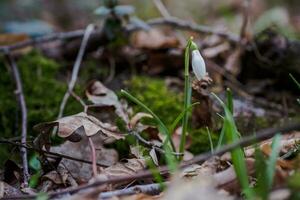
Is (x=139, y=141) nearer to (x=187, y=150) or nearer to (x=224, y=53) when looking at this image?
(x=187, y=150)

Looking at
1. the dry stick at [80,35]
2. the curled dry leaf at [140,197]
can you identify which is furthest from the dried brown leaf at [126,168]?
the dry stick at [80,35]

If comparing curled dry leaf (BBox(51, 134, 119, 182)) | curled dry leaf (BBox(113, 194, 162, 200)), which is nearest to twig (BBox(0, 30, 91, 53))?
curled dry leaf (BBox(51, 134, 119, 182))

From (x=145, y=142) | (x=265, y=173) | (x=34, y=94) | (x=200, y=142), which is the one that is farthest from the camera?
(x=34, y=94)


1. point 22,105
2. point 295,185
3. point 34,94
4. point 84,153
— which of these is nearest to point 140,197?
point 295,185

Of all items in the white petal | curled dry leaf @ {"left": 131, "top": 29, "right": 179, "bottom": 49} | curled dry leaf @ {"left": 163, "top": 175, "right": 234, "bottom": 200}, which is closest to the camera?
curled dry leaf @ {"left": 163, "top": 175, "right": 234, "bottom": 200}

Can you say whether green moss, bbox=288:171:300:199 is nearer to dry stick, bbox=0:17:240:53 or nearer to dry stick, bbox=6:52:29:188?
dry stick, bbox=6:52:29:188

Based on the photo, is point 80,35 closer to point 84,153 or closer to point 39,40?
point 39,40
